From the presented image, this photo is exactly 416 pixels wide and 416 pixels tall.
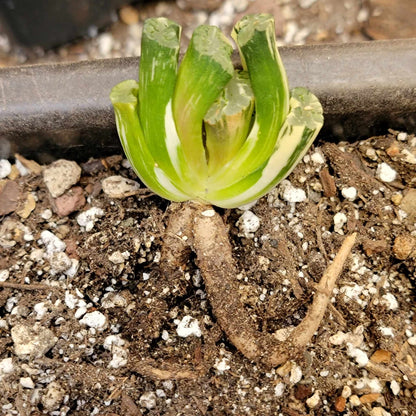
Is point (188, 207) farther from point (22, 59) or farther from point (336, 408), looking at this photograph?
point (22, 59)

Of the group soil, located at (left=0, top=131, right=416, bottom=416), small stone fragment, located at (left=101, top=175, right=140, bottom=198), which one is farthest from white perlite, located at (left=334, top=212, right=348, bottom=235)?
small stone fragment, located at (left=101, top=175, right=140, bottom=198)

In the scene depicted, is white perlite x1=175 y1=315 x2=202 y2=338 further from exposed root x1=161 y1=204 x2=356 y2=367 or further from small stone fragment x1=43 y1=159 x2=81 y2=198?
small stone fragment x1=43 y1=159 x2=81 y2=198

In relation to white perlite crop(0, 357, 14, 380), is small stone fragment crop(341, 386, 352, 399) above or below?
below

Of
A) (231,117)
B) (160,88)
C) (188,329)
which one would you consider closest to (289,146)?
(231,117)

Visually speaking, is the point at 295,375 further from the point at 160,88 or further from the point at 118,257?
the point at 160,88

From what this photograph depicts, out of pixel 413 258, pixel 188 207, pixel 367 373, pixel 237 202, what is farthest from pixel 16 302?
pixel 413 258
